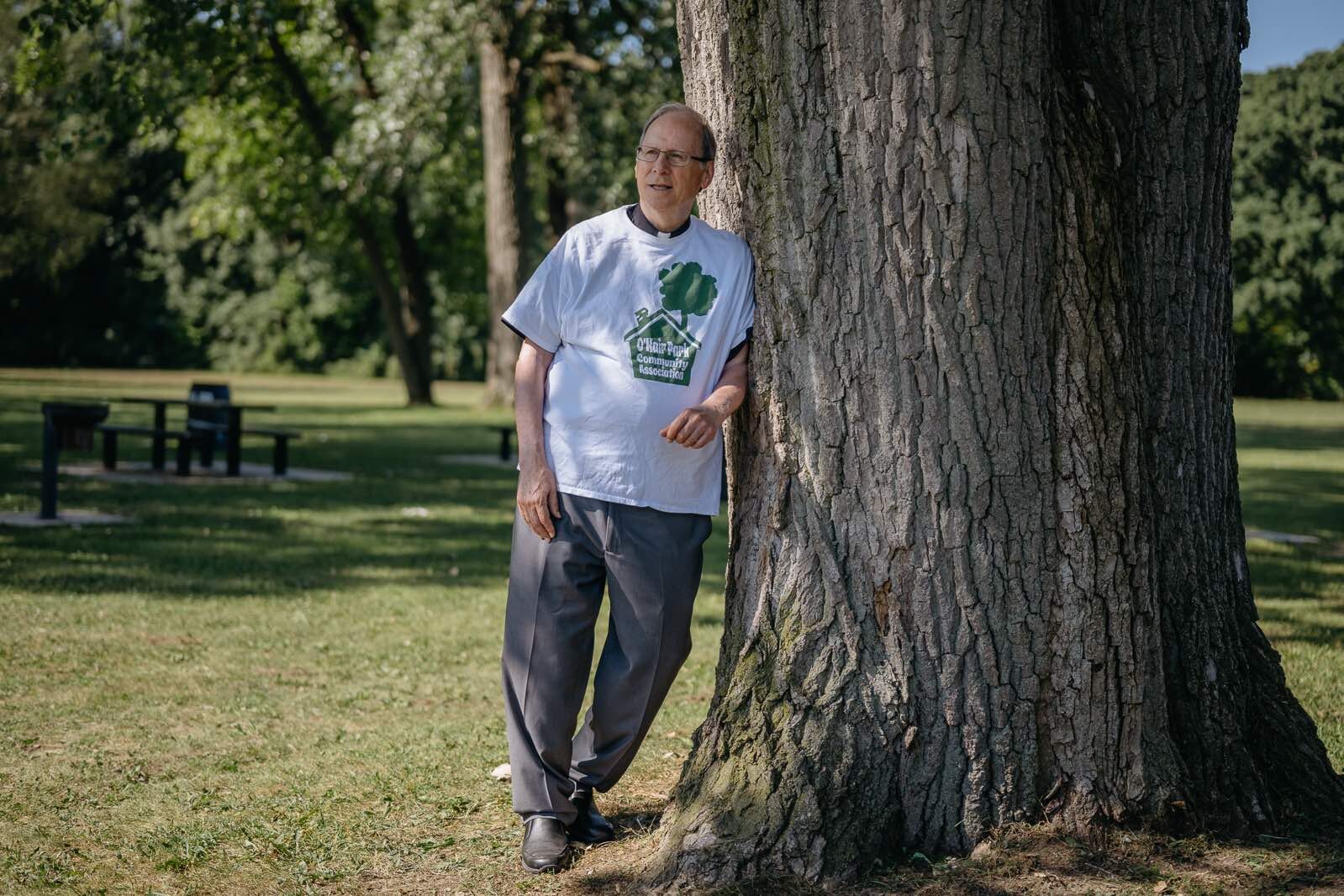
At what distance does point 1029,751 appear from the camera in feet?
11.3

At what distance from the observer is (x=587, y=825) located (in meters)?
3.94

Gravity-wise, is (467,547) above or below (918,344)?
below

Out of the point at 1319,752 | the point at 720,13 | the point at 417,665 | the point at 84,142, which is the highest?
the point at 84,142

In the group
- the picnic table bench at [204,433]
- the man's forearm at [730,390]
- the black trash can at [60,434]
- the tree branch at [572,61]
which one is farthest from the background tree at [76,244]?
the man's forearm at [730,390]

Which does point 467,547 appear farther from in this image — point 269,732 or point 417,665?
point 269,732

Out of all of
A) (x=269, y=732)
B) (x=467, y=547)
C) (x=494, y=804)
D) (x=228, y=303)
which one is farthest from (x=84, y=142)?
(x=228, y=303)

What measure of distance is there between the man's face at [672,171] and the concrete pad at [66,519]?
26.4 ft

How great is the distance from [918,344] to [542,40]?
2288 cm

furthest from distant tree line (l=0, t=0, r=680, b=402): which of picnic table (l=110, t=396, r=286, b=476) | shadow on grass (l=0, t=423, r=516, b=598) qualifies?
shadow on grass (l=0, t=423, r=516, b=598)

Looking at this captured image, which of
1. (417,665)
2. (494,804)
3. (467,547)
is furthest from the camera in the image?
(467,547)

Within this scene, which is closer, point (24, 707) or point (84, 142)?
point (24, 707)

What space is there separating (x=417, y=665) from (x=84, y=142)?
9.33m

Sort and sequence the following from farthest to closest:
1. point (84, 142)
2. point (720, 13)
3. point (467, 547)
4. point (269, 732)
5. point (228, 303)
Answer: point (228, 303) → point (84, 142) → point (467, 547) → point (269, 732) → point (720, 13)

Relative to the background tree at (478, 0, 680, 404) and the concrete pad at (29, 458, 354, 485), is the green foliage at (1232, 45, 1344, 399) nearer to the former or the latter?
the background tree at (478, 0, 680, 404)
